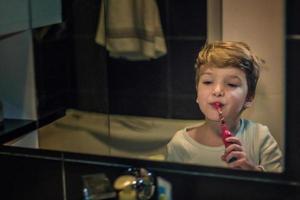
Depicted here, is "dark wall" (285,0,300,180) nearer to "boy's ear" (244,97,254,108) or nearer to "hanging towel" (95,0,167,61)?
"boy's ear" (244,97,254,108)

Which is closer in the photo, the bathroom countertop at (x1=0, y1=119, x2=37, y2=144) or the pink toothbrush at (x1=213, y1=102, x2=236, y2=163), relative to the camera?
the pink toothbrush at (x1=213, y1=102, x2=236, y2=163)

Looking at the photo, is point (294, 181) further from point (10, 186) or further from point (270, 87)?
point (10, 186)

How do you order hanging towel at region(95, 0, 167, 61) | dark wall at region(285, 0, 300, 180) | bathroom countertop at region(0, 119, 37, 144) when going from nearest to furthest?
1. dark wall at region(285, 0, 300, 180)
2. hanging towel at region(95, 0, 167, 61)
3. bathroom countertop at region(0, 119, 37, 144)

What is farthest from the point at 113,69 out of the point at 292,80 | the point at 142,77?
the point at 292,80

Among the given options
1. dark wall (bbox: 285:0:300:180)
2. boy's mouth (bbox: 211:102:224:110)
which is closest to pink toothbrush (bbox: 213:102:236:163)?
boy's mouth (bbox: 211:102:224:110)

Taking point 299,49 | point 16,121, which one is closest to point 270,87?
point 299,49

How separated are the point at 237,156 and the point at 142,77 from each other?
25 centimetres

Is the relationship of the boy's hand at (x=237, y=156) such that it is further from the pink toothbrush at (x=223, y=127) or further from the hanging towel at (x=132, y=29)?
the hanging towel at (x=132, y=29)

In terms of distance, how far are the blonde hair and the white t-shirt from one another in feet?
0.25

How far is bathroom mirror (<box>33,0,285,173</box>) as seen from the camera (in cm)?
114

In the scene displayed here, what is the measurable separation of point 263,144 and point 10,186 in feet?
2.00

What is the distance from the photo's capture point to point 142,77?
1.24 meters

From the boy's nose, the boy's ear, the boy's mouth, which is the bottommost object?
the boy's mouth

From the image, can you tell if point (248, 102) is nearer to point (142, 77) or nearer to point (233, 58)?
point (233, 58)
